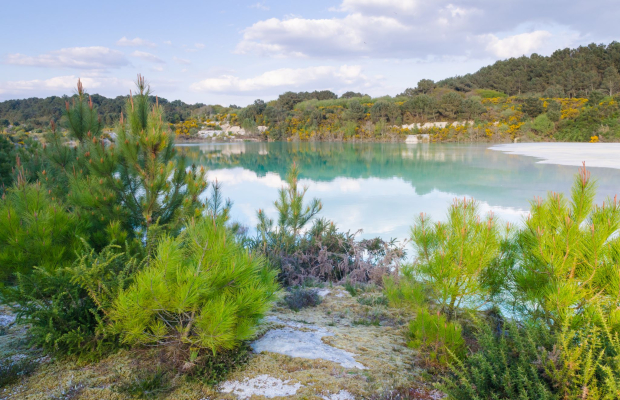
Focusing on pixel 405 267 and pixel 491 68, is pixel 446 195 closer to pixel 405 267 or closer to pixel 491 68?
pixel 405 267

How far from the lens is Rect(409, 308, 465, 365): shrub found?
262cm

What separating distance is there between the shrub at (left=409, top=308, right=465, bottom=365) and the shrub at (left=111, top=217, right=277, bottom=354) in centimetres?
123

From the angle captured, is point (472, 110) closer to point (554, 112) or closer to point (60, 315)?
point (554, 112)

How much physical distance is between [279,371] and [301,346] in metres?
0.40

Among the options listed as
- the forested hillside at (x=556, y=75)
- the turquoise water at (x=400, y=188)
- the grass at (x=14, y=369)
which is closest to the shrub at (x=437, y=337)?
the grass at (x=14, y=369)

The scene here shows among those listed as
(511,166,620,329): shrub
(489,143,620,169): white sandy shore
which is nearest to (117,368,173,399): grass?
(511,166,620,329): shrub

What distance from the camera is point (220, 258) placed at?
219cm

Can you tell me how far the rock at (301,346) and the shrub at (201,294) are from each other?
0.53m

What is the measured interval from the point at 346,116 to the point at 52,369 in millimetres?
63989

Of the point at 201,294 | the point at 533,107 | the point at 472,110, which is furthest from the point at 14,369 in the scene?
the point at 472,110

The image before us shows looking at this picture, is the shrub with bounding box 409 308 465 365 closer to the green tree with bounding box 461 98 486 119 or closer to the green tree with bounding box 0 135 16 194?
the green tree with bounding box 0 135 16 194

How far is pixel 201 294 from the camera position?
2135 millimetres

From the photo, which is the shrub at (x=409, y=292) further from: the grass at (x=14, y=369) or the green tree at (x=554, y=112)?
the green tree at (x=554, y=112)

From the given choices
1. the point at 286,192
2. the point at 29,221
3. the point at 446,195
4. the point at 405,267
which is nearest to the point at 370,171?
the point at 446,195
